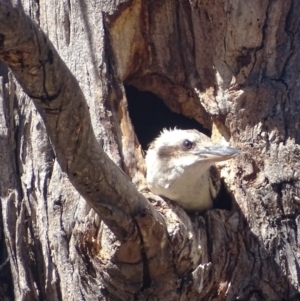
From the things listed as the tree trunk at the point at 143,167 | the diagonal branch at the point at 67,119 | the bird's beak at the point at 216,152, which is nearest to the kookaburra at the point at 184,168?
the bird's beak at the point at 216,152

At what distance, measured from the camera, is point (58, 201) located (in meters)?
3.82

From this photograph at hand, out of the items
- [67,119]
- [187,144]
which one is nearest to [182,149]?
[187,144]

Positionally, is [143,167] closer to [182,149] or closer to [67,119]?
[182,149]

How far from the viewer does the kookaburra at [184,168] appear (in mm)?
4148

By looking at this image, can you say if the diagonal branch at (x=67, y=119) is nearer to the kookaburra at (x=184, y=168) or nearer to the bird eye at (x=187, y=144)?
the kookaburra at (x=184, y=168)

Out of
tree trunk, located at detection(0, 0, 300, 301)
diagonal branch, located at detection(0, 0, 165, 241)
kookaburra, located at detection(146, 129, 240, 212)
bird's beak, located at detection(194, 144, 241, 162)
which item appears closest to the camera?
diagonal branch, located at detection(0, 0, 165, 241)

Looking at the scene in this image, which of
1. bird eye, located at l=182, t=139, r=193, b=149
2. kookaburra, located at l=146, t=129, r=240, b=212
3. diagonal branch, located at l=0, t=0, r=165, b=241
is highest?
diagonal branch, located at l=0, t=0, r=165, b=241

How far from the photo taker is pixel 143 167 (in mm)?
4168

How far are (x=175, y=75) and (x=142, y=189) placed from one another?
28.3 inches

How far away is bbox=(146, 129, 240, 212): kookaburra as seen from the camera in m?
4.15

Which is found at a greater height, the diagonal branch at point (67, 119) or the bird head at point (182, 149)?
the diagonal branch at point (67, 119)

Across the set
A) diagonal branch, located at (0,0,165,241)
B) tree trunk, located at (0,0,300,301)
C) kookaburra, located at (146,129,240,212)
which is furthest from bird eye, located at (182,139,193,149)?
diagonal branch, located at (0,0,165,241)

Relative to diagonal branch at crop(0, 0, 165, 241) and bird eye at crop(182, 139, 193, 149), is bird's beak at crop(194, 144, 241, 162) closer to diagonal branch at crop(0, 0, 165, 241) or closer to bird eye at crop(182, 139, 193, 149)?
bird eye at crop(182, 139, 193, 149)

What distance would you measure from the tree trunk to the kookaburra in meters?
0.11
